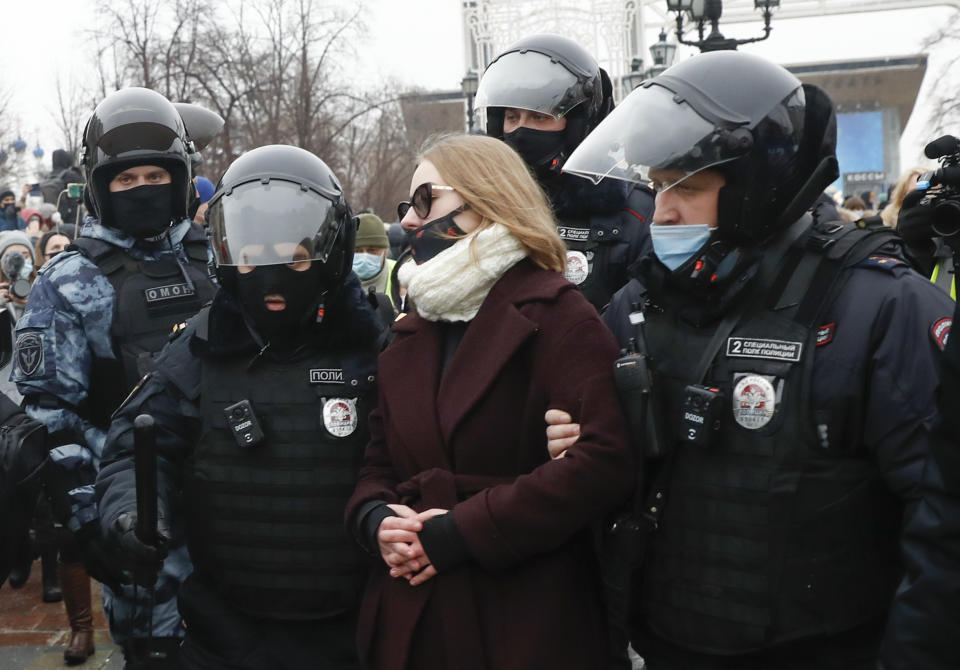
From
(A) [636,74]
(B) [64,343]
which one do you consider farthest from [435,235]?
(A) [636,74]

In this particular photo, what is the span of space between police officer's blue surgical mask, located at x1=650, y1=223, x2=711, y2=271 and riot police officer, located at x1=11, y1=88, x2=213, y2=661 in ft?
7.25

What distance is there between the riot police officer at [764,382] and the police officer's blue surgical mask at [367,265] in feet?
17.2

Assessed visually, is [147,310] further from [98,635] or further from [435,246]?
[98,635]

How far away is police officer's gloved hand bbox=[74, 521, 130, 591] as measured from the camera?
9.72ft

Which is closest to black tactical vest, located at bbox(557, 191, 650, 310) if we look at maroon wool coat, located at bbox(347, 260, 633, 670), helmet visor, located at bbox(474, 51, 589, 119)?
helmet visor, located at bbox(474, 51, 589, 119)

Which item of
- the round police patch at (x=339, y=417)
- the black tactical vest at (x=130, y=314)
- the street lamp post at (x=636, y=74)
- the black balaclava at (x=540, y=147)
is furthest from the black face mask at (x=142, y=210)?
the street lamp post at (x=636, y=74)

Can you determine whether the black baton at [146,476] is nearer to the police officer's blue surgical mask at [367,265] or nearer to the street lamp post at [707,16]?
the police officer's blue surgical mask at [367,265]

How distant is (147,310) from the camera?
4074 millimetres

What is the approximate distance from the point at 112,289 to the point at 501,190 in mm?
2096

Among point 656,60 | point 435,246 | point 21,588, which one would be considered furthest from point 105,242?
point 656,60

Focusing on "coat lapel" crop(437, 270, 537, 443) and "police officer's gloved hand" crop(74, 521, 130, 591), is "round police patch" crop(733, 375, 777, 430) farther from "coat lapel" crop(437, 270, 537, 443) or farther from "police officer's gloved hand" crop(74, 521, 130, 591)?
"police officer's gloved hand" crop(74, 521, 130, 591)

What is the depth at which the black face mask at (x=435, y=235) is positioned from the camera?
104 inches

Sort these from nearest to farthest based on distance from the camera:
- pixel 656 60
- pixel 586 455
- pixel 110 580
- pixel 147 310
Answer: pixel 586 455
pixel 110 580
pixel 147 310
pixel 656 60

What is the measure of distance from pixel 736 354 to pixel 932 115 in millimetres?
36419
